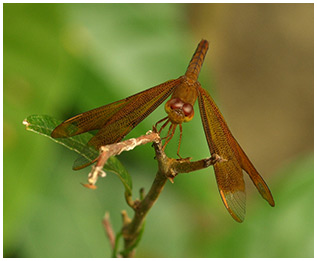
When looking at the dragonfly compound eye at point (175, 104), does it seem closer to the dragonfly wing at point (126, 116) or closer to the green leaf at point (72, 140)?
the dragonfly wing at point (126, 116)

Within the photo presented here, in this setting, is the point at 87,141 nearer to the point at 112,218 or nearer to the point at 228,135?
the point at 228,135

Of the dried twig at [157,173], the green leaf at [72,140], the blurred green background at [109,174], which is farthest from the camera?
the blurred green background at [109,174]

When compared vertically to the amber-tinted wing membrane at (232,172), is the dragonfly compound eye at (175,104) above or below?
above

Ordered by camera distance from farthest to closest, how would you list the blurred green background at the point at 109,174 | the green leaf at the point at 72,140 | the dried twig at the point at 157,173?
the blurred green background at the point at 109,174, the green leaf at the point at 72,140, the dried twig at the point at 157,173

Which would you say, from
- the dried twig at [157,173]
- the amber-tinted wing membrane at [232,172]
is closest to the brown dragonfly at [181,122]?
the amber-tinted wing membrane at [232,172]

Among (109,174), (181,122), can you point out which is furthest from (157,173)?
(109,174)

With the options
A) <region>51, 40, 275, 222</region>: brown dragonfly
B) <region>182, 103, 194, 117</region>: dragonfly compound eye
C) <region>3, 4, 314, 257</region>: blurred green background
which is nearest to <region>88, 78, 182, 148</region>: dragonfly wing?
<region>51, 40, 275, 222</region>: brown dragonfly

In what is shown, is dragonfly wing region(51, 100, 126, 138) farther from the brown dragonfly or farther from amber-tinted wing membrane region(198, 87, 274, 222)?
amber-tinted wing membrane region(198, 87, 274, 222)
